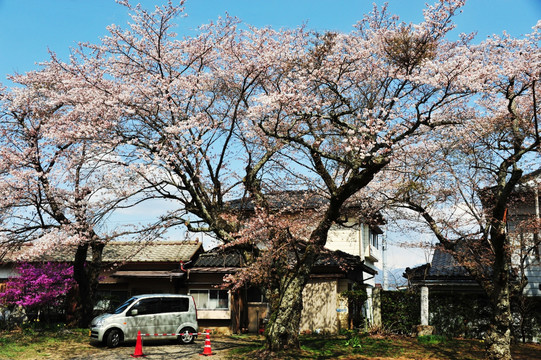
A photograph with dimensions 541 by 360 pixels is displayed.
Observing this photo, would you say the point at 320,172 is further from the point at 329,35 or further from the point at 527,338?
the point at 527,338

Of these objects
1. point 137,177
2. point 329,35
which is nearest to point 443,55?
point 329,35

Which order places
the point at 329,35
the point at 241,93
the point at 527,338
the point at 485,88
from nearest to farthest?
the point at 485,88, the point at 329,35, the point at 241,93, the point at 527,338

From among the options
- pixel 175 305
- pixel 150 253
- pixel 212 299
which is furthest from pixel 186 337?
pixel 150 253

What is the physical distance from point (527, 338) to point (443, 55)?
36.9 feet

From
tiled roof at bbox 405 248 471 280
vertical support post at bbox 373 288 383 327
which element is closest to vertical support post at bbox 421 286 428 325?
vertical support post at bbox 373 288 383 327

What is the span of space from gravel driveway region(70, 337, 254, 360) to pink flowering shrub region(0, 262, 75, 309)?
280 inches

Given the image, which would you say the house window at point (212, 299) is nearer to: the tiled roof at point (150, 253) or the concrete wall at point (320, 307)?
the tiled roof at point (150, 253)

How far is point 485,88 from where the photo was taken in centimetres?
1177

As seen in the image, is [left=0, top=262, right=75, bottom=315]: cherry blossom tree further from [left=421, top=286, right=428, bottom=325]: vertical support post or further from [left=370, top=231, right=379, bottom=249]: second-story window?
[left=370, top=231, right=379, bottom=249]: second-story window

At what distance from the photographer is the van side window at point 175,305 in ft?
57.7

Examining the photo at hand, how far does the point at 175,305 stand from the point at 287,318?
6.38m

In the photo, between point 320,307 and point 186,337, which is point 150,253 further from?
point 320,307

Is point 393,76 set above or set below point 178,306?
above

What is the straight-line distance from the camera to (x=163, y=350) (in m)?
15.4
